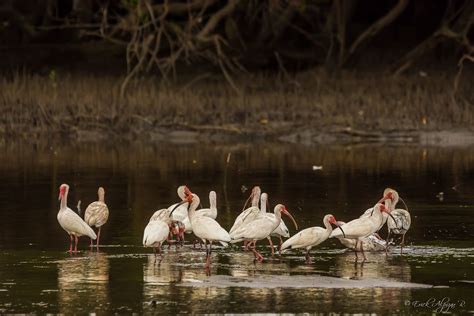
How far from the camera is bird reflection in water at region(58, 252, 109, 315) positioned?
1243 centimetres

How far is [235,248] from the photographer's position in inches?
620

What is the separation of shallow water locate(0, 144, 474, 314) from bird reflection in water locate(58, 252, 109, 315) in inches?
0.4

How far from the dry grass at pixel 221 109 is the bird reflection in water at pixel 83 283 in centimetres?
1628

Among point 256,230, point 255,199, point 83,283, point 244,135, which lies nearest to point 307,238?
point 256,230

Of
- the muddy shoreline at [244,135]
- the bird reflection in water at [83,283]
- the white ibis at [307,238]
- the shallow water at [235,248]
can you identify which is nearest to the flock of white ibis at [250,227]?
the white ibis at [307,238]

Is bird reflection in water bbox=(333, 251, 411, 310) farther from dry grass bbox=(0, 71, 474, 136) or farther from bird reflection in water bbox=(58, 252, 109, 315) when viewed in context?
dry grass bbox=(0, 71, 474, 136)

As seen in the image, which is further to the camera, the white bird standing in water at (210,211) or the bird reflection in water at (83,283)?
the white bird standing in water at (210,211)

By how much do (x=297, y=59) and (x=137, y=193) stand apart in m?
16.2

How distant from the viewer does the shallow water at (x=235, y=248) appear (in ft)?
41.6

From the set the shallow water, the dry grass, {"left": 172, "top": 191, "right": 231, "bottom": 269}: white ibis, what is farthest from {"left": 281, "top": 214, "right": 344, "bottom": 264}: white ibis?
the dry grass

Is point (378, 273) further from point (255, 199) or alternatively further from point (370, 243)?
point (255, 199)

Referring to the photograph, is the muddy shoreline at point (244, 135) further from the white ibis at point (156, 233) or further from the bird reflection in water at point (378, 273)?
the white ibis at point (156, 233)

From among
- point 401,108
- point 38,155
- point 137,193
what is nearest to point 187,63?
point 401,108
